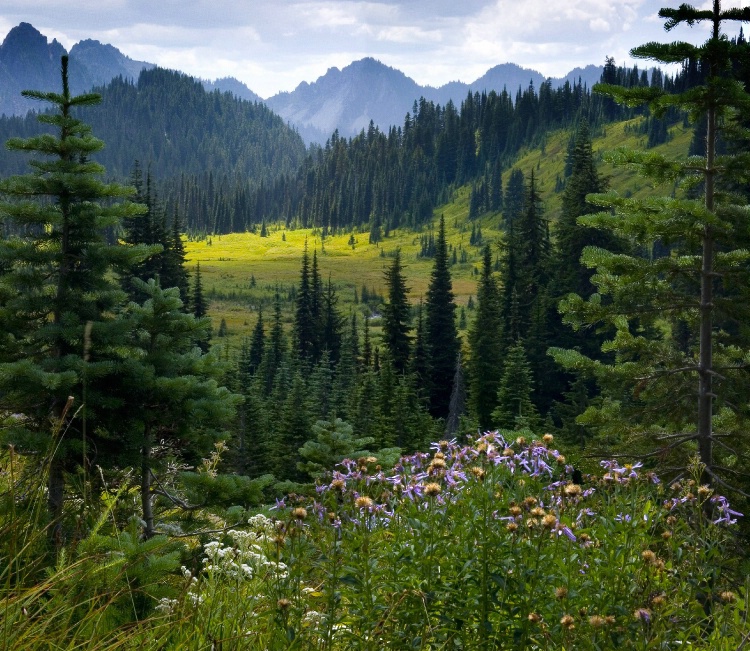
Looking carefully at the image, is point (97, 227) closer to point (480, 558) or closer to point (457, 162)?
point (480, 558)

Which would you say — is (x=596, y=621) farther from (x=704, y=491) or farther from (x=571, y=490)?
(x=704, y=491)

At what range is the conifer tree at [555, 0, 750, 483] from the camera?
9.50m

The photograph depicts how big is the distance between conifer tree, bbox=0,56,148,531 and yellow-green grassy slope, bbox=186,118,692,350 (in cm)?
6260

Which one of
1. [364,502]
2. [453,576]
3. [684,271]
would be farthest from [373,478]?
[684,271]

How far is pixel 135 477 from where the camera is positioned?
10.2 meters

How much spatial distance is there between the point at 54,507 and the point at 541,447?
6.86 meters

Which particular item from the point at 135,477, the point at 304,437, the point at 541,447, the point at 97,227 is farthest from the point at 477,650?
the point at 304,437

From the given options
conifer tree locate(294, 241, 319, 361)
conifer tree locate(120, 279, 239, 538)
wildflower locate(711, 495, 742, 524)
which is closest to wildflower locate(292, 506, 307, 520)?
wildflower locate(711, 495, 742, 524)

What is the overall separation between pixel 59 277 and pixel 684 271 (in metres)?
8.88

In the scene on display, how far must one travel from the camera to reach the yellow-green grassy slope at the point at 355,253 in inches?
3967

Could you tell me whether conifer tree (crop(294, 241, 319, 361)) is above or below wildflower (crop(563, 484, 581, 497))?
below

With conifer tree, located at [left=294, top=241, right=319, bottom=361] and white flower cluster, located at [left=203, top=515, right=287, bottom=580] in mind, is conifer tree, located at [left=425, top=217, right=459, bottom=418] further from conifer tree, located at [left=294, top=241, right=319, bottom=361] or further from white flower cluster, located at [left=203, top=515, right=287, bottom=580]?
white flower cluster, located at [left=203, top=515, right=287, bottom=580]

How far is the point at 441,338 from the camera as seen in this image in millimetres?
53188

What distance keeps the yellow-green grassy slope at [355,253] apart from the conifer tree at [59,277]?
62.6 m
